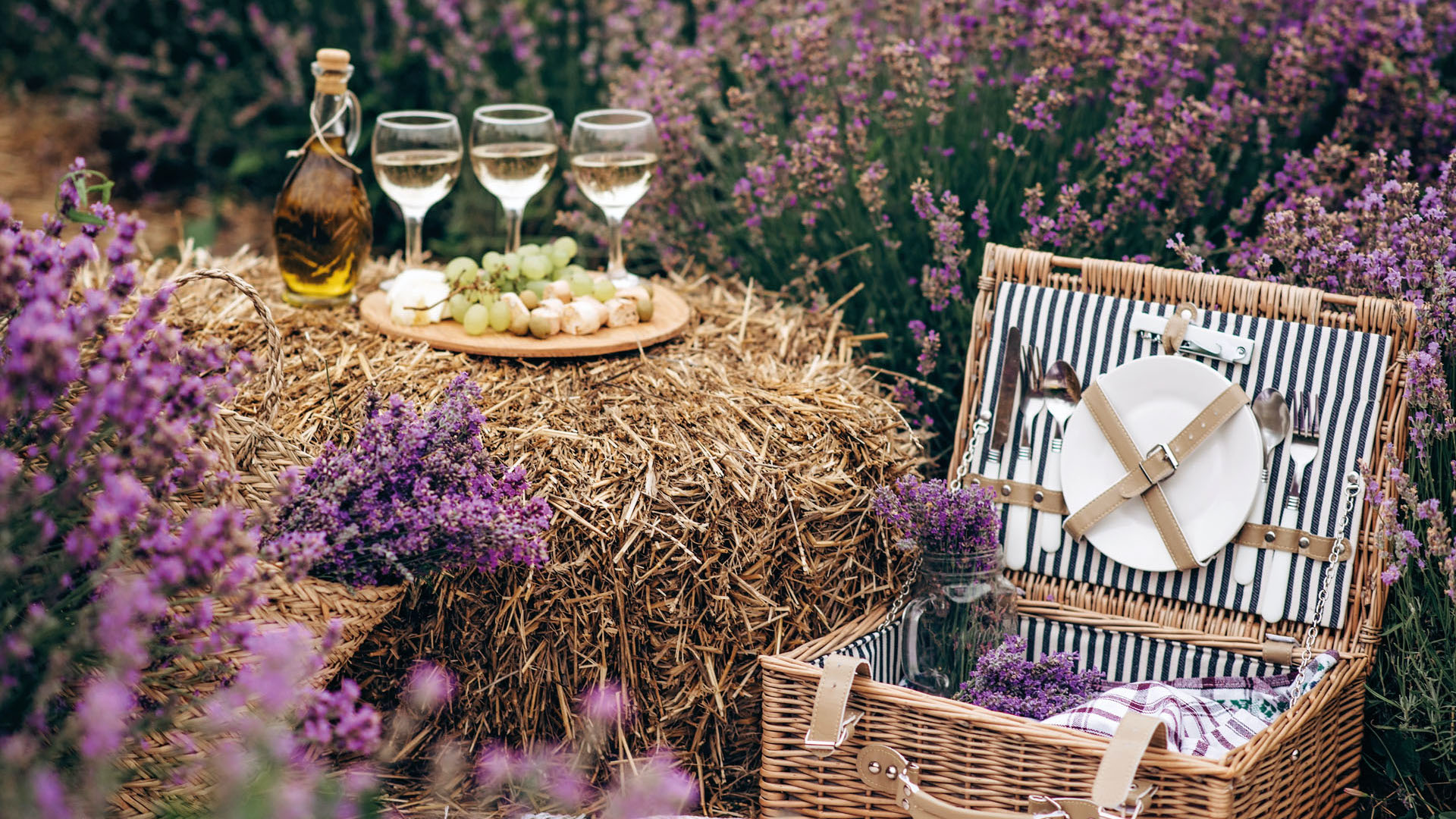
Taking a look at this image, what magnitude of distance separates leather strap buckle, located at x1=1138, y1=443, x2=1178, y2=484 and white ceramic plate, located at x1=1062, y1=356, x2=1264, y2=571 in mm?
24

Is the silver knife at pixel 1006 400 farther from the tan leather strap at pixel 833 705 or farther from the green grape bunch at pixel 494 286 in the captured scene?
the green grape bunch at pixel 494 286

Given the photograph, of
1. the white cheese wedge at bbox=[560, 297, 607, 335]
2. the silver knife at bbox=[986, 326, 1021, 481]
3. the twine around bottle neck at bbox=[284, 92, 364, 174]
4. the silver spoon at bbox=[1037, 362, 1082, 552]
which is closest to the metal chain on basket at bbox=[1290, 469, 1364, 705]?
the silver spoon at bbox=[1037, 362, 1082, 552]

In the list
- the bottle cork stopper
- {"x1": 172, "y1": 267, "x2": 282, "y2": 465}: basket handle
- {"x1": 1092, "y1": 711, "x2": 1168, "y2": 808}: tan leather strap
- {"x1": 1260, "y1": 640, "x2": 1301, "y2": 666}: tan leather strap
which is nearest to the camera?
{"x1": 1092, "y1": 711, "x2": 1168, "y2": 808}: tan leather strap

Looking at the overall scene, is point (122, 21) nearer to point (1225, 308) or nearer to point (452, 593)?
point (452, 593)

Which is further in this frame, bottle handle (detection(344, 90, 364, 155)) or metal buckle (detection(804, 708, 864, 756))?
bottle handle (detection(344, 90, 364, 155))

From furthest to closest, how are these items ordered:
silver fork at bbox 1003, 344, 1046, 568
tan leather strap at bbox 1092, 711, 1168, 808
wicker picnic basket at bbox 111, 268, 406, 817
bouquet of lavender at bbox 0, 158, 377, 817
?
silver fork at bbox 1003, 344, 1046, 568, tan leather strap at bbox 1092, 711, 1168, 808, wicker picnic basket at bbox 111, 268, 406, 817, bouquet of lavender at bbox 0, 158, 377, 817

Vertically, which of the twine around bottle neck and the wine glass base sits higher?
the twine around bottle neck

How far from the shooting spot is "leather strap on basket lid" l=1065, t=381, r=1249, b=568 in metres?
1.92

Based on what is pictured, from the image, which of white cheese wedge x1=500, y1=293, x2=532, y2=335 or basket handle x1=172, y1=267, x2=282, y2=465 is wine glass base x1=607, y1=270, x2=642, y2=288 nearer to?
white cheese wedge x1=500, y1=293, x2=532, y2=335

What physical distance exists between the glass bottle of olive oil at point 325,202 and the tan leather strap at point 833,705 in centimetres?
126

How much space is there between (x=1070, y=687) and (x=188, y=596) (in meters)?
1.27

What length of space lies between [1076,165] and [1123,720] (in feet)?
4.91

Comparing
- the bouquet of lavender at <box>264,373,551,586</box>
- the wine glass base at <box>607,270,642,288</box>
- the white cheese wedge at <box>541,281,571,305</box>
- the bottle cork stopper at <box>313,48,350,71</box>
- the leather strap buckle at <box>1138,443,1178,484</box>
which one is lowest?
the leather strap buckle at <box>1138,443,1178,484</box>

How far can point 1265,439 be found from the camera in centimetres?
192
